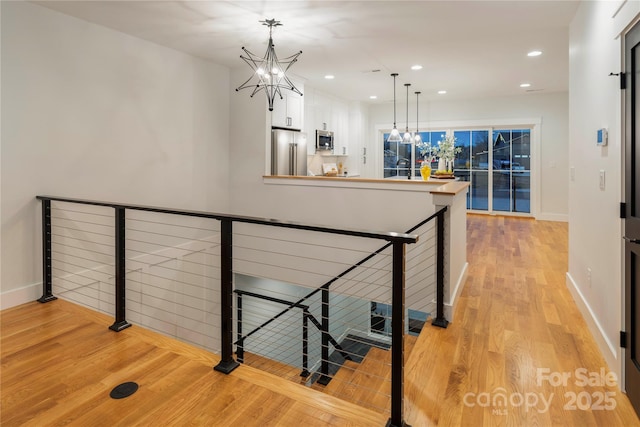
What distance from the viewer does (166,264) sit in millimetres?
5098

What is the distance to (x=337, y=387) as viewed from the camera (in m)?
2.64

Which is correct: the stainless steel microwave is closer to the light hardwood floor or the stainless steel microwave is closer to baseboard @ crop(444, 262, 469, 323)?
baseboard @ crop(444, 262, 469, 323)

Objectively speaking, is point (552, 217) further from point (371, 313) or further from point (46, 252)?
point (46, 252)

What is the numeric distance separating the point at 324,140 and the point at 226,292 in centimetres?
581

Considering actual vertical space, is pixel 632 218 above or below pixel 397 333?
above

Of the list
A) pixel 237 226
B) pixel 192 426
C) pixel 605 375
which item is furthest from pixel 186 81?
pixel 605 375

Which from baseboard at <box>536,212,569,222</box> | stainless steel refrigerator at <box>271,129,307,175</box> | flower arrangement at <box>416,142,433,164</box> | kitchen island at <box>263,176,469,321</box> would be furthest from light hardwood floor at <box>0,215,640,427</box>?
flower arrangement at <box>416,142,433,164</box>

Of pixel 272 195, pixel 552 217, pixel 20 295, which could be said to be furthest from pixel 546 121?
pixel 20 295

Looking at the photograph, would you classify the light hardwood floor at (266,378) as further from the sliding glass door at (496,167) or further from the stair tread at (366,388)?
the sliding glass door at (496,167)

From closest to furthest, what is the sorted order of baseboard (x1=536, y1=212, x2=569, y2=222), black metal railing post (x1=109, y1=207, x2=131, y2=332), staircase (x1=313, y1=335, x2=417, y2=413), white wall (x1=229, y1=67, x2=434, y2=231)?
staircase (x1=313, y1=335, x2=417, y2=413), black metal railing post (x1=109, y1=207, x2=131, y2=332), white wall (x1=229, y1=67, x2=434, y2=231), baseboard (x1=536, y1=212, x2=569, y2=222)

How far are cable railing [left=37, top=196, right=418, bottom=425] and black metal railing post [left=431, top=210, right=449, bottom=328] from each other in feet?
→ 1.43

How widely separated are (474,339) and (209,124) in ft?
14.8

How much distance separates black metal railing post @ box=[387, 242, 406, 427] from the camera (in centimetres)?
187

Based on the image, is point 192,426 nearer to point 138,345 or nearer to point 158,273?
point 138,345
